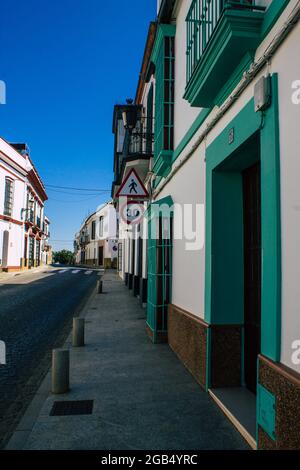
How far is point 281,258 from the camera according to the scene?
275 cm

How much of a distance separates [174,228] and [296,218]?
14.1 ft

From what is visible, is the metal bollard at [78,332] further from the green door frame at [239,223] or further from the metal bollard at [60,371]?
the green door frame at [239,223]

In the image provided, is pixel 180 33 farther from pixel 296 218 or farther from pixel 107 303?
pixel 107 303

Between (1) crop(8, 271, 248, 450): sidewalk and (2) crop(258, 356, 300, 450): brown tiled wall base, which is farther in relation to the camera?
(1) crop(8, 271, 248, 450): sidewalk

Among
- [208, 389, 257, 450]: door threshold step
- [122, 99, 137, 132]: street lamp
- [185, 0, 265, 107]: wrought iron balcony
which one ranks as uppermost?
[122, 99, 137, 132]: street lamp

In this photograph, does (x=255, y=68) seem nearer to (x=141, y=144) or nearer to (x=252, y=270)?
(x=252, y=270)

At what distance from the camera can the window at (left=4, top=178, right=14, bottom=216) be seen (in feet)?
87.8

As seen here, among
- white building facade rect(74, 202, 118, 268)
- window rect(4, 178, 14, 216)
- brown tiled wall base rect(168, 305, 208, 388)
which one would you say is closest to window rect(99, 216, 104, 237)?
white building facade rect(74, 202, 118, 268)

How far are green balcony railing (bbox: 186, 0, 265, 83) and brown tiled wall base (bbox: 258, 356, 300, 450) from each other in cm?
298

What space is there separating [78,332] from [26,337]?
1.60 meters

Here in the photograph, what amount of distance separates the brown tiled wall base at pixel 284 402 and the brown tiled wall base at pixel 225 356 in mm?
1527

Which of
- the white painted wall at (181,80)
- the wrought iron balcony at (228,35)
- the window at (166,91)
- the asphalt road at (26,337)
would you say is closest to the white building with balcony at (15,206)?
the asphalt road at (26,337)

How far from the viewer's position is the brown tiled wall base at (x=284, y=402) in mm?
2366

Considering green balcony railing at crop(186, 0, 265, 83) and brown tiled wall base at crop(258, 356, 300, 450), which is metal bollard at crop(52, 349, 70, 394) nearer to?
brown tiled wall base at crop(258, 356, 300, 450)
